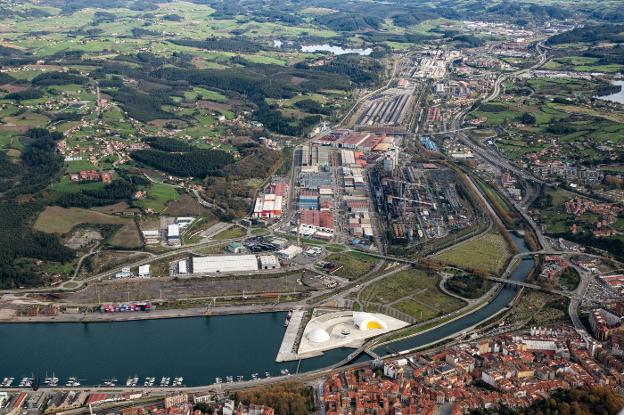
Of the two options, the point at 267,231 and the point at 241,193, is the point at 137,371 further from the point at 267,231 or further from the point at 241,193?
the point at 241,193

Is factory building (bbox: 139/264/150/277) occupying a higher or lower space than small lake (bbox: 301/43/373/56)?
lower

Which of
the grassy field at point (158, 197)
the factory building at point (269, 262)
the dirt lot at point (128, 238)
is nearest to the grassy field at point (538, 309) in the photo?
the factory building at point (269, 262)

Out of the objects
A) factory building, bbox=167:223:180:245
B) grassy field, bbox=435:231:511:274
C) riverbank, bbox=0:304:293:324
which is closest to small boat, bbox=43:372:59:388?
riverbank, bbox=0:304:293:324

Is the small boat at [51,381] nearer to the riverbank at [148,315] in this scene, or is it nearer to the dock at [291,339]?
the riverbank at [148,315]

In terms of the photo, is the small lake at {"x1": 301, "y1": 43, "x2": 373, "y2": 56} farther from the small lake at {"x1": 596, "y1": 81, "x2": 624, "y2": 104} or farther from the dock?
the dock

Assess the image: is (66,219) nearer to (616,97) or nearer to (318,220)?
(318,220)

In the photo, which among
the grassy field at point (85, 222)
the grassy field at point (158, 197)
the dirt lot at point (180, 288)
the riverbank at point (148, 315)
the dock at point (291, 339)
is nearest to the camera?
the dock at point (291, 339)
